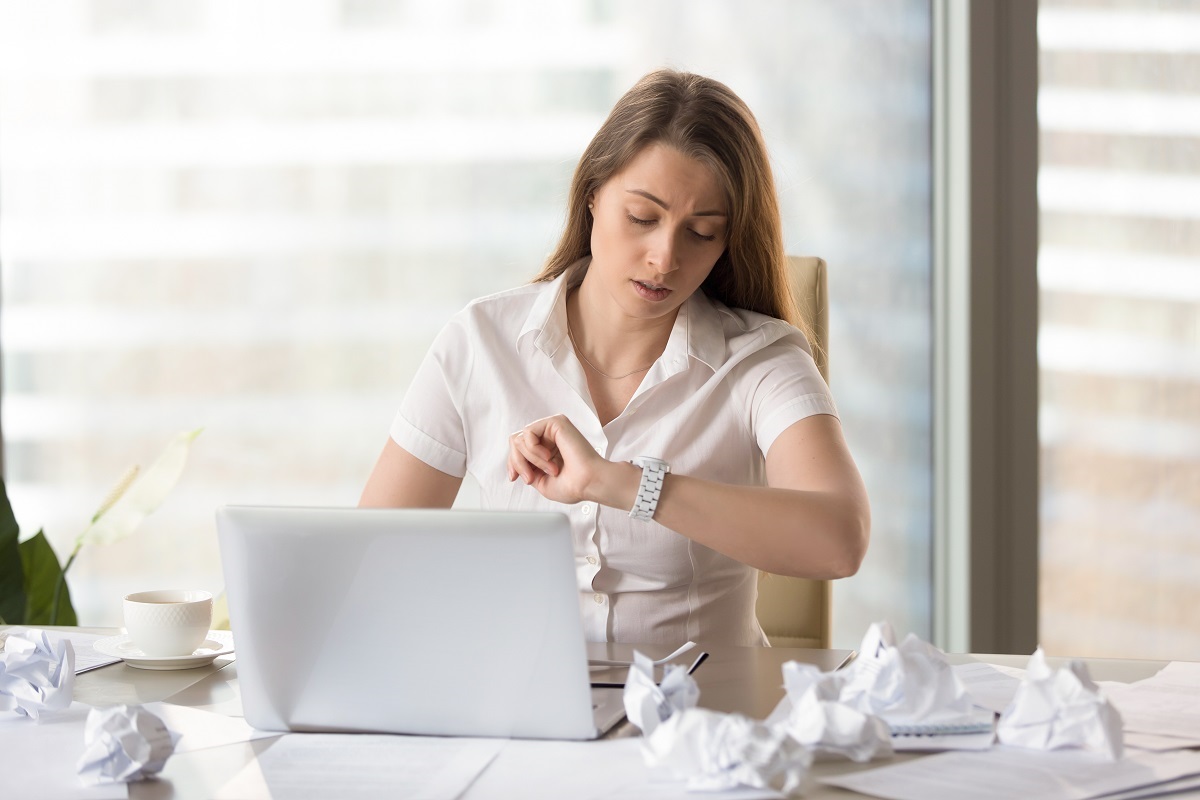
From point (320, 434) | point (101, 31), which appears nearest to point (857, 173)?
point (320, 434)

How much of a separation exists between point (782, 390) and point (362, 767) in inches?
31.4

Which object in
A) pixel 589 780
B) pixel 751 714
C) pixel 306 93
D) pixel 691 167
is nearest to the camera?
pixel 589 780

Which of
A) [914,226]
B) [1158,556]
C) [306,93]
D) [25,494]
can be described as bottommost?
[1158,556]

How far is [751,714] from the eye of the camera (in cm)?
98

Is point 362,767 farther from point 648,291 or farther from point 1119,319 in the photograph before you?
point 1119,319

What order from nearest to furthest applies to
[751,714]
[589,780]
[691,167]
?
1. [589,780]
2. [751,714]
3. [691,167]

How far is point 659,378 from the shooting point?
1505mm

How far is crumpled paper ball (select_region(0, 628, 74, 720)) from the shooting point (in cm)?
100

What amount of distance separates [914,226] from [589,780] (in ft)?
6.28

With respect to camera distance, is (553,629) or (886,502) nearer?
(553,629)

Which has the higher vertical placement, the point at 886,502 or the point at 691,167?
the point at 691,167

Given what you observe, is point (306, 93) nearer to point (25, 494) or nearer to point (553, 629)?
point (25, 494)

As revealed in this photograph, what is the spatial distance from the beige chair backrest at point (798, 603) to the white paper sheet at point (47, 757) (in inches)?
37.3

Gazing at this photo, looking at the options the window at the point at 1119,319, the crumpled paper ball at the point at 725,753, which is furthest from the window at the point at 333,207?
the crumpled paper ball at the point at 725,753
